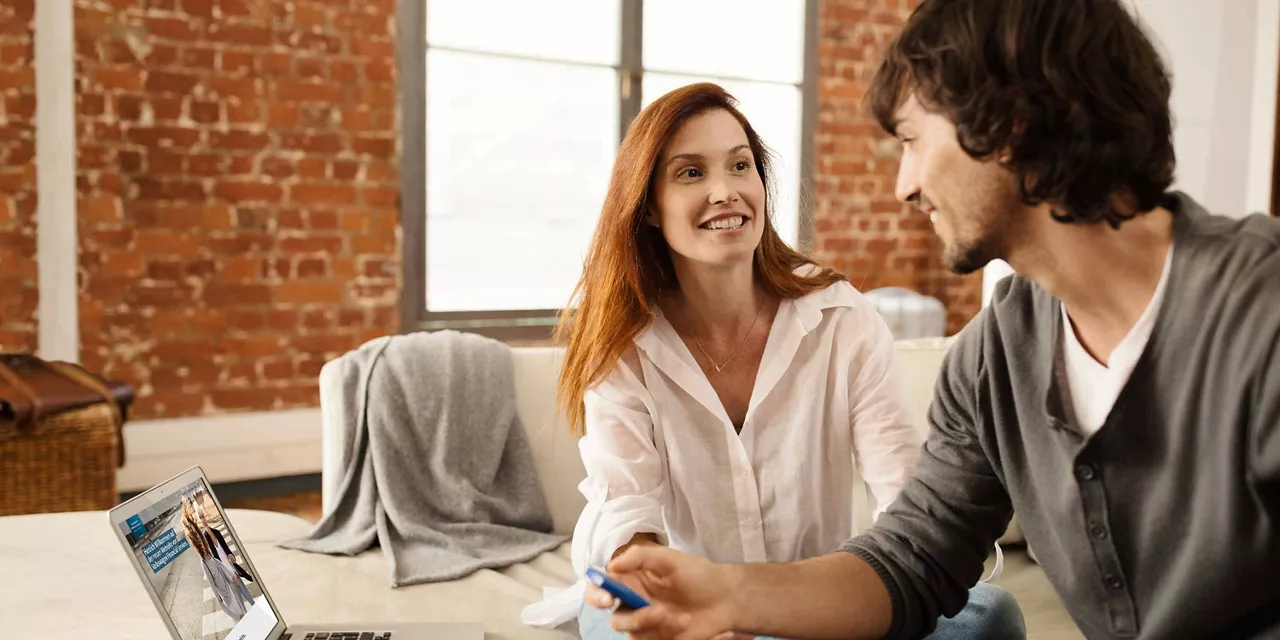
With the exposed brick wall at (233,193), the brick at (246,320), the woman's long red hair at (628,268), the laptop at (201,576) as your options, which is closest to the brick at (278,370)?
the exposed brick wall at (233,193)

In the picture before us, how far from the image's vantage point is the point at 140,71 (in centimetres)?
347

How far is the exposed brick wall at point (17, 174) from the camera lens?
130 inches

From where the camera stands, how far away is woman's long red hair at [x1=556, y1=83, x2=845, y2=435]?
169cm

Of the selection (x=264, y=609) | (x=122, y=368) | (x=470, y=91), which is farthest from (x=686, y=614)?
(x=470, y=91)

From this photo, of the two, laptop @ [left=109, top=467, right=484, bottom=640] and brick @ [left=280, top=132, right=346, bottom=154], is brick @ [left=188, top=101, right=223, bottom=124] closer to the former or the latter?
brick @ [left=280, top=132, right=346, bottom=154]

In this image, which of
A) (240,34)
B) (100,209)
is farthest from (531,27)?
(100,209)

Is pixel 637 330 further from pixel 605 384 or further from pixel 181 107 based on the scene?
pixel 181 107

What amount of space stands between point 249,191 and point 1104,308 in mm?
3221

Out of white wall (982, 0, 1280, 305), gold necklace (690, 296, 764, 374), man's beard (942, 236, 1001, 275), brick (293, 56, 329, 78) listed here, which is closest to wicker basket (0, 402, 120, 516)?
brick (293, 56, 329, 78)

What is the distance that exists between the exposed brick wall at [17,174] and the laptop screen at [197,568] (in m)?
2.34

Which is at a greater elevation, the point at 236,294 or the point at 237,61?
the point at 237,61

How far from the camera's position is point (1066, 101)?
0.94m

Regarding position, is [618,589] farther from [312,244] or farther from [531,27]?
[531,27]

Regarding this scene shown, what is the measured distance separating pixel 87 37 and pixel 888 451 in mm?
2945
